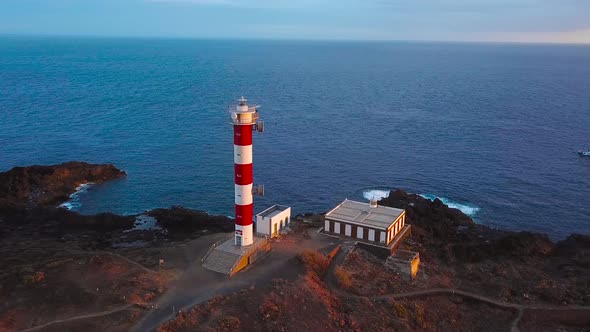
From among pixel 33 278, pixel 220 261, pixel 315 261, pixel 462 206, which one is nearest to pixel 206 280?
pixel 220 261

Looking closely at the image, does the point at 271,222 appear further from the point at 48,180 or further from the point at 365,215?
the point at 48,180

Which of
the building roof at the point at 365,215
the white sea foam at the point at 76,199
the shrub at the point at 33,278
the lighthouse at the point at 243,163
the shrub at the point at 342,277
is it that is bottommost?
the white sea foam at the point at 76,199

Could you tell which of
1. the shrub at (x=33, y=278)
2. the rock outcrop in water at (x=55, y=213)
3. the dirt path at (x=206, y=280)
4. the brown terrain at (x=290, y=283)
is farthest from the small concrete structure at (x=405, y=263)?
the shrub at (x=33, y=278)

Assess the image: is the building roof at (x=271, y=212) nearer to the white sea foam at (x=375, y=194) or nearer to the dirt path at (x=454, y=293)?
the dirt path at (x=454, y=293)

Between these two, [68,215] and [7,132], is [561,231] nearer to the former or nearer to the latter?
[68,215]

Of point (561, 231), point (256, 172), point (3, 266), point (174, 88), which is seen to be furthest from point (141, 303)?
point (174, 88)

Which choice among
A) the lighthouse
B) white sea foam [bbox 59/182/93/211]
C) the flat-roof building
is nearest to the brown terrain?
the flat-roof building
